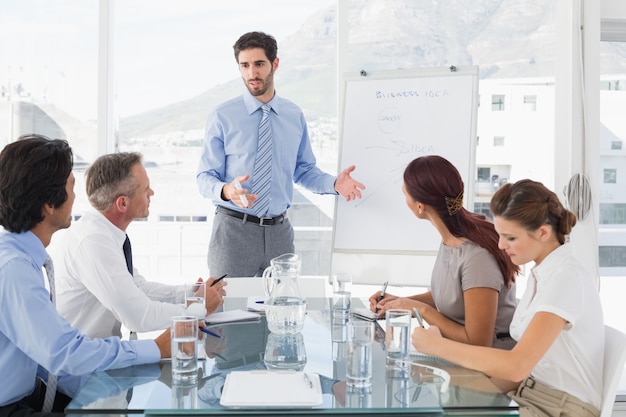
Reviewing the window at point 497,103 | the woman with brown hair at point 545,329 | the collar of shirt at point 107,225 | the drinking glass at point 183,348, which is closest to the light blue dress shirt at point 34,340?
the drinking glass at point 183,348

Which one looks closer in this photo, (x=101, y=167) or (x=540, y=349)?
(x=540, y=349)

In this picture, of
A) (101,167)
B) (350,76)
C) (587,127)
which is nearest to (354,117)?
(350,76)

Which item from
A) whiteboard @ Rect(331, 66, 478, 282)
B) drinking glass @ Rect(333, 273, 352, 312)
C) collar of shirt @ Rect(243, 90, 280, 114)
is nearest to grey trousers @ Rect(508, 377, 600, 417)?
drinking glass @ Rect(333, 273, 352, 312)

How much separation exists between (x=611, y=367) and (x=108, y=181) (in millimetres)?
1725

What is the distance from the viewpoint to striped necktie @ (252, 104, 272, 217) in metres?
3.74

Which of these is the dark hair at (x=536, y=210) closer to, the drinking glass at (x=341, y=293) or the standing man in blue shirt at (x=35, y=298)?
the drinking glass at (x=341, y=293)

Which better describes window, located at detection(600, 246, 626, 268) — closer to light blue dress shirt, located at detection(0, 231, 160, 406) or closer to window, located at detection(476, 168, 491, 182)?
window, located at detection(476, 168, 491, 182)

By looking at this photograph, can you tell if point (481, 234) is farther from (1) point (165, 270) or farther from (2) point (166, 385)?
(1) point (165, 270)

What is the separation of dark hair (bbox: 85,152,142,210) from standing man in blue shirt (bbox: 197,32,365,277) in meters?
1.06

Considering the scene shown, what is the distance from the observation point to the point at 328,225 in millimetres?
4652

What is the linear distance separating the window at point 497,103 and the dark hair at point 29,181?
3.25m

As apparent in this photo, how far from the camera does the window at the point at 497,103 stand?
15.1 ft

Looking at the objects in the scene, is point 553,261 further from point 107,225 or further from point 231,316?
point 107,225

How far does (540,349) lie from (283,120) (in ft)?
7.71
